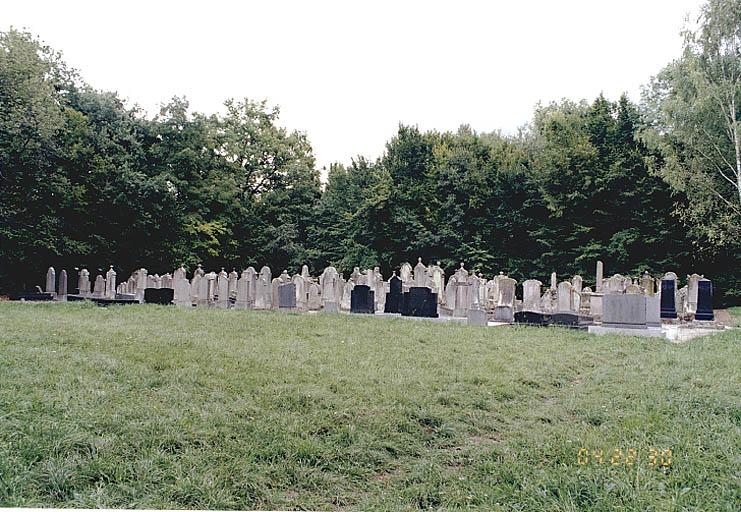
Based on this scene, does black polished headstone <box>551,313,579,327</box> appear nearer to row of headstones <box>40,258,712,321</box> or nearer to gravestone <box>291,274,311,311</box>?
row of headstones <box>40,258,712,321</box>

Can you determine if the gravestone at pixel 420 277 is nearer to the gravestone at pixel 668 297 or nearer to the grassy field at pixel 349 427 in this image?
Answer: the gravestone at pixel 668 297

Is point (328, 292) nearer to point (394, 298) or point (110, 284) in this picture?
point (394, 298)

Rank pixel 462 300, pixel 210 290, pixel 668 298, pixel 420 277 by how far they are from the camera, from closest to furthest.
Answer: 1. pixel 462 300
2. pixel 668 298
3. pixel 210 290
4. pixel 420 277

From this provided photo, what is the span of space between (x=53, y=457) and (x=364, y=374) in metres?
3.94

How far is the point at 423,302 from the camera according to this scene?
1650cm

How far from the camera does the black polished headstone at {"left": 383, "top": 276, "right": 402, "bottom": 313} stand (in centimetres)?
1734

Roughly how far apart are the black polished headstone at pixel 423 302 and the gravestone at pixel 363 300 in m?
1.29

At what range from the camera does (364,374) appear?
7.64 metres

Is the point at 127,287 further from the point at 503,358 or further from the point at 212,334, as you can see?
the point at 503,358

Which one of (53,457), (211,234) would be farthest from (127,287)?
(53,457)

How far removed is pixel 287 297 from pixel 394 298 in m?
3.07

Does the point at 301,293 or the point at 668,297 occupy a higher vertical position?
the point at 668,297

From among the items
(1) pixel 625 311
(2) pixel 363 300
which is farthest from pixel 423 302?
(1) pixel 625 311
